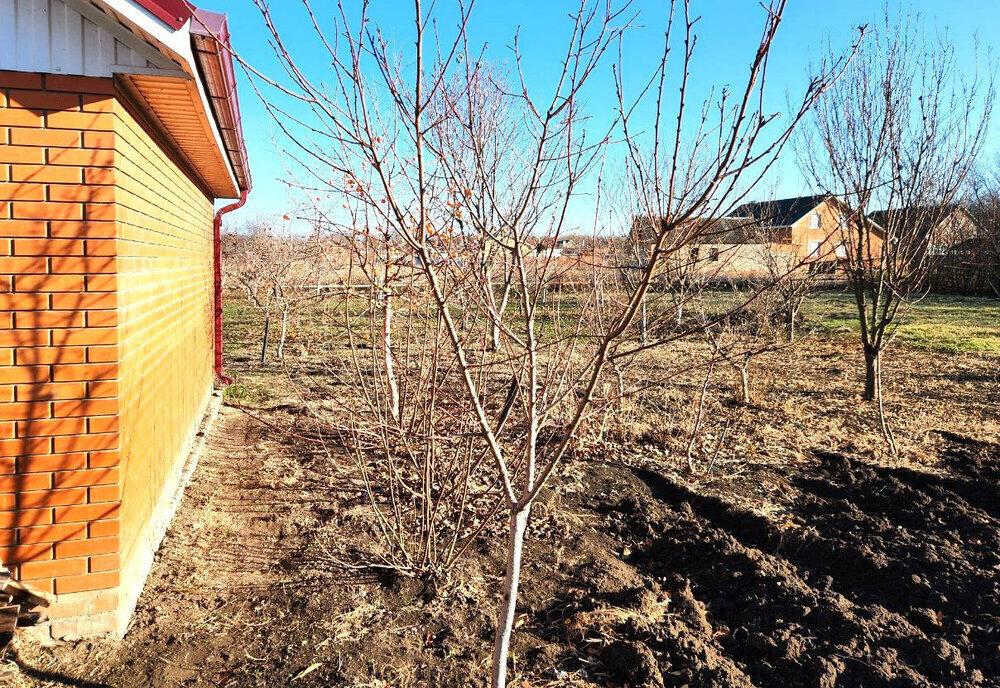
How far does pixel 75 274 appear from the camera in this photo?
2.95 m

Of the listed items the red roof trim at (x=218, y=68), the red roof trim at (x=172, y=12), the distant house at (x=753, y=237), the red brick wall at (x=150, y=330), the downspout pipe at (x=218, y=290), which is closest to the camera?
the distant house at (x=753, y=237)

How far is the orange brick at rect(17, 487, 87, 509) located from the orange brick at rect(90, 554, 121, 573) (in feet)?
0.90

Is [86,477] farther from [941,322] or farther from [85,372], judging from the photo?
[941,322]

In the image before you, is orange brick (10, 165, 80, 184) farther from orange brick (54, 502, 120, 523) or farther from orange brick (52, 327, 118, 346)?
orange brick (54, 502, 120, 523)

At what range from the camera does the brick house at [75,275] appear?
2836mm

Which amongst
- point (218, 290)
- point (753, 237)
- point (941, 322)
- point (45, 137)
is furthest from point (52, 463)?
point (941, 322)

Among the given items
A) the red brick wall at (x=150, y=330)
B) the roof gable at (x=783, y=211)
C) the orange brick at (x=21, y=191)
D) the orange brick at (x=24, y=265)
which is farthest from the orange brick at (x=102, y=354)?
the roof gable at (x=783, y=211)

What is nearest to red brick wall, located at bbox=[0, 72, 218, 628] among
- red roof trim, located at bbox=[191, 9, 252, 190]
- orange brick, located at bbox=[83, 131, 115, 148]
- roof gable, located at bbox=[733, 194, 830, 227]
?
orange brick, located at bbox=[83, 131, 115, 148]

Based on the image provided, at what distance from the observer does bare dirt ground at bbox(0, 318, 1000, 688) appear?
10.2 feet

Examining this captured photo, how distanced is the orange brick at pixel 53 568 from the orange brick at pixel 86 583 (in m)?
0.03

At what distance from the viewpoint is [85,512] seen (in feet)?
10.0

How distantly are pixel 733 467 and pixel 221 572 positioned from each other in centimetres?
460

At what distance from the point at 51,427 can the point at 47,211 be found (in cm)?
94

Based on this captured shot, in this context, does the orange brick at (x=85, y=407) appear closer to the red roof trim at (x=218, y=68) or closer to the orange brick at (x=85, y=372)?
the orange brick at (x=85, y=372)
